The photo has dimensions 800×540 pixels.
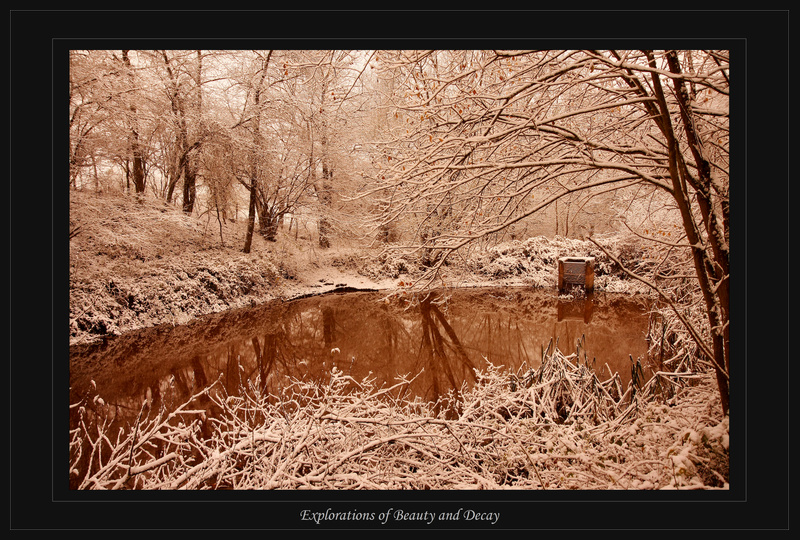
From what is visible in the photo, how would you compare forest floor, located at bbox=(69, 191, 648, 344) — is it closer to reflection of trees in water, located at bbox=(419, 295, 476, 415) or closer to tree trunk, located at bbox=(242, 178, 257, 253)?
tree trunk, located at bbox=(242, 178, 257, 253)

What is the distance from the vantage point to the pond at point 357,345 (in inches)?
180

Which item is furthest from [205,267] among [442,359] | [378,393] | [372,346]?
[378,393]

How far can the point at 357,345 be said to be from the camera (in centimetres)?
613

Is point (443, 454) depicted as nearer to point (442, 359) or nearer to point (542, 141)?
point (542, 141)

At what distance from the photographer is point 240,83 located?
764 centimetres

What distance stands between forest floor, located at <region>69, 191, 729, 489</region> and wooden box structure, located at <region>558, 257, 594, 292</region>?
3.32ft

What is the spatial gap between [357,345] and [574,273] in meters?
6.88

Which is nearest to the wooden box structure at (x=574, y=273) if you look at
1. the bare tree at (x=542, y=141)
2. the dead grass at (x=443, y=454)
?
the bare tree at (x=542, y=141)

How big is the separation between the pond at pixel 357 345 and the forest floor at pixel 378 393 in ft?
1.76

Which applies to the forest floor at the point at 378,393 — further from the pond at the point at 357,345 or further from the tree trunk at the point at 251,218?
the pond at the point at 357,345

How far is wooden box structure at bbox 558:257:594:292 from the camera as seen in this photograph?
9.64 meters

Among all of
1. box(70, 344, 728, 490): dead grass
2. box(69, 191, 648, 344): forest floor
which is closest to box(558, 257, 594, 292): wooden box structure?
box(69, 191, 648, 344): forest floor
